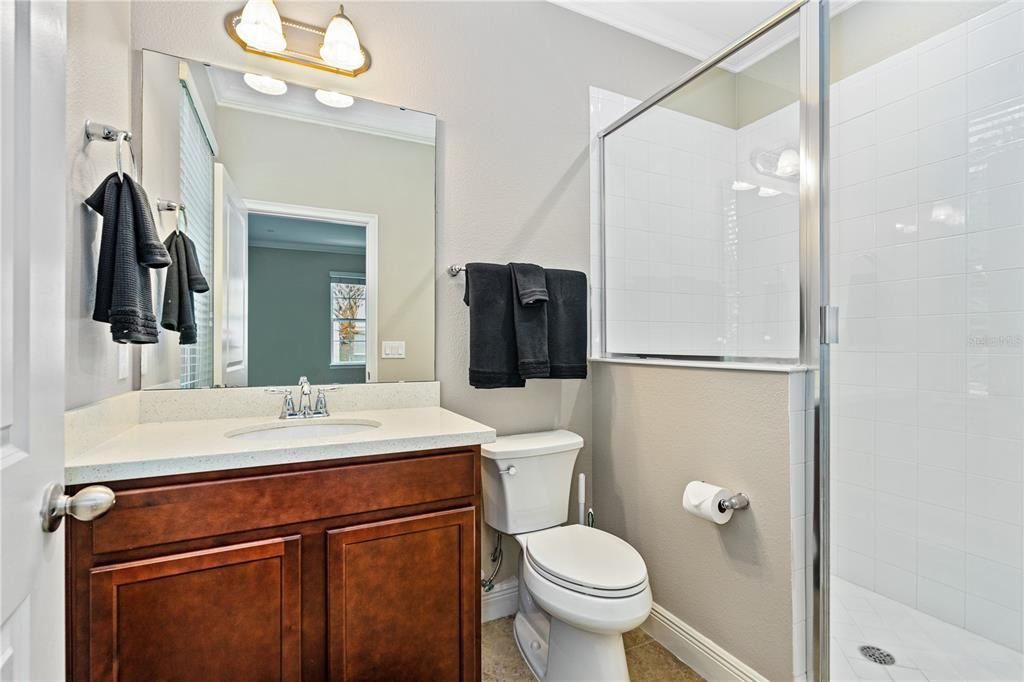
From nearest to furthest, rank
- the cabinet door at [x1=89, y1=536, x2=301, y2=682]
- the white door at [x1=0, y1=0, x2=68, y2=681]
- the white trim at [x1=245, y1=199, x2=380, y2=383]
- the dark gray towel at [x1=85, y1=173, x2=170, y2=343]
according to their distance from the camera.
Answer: the white door at [x1=0, y1=0, x2=68, y2=681] → the cabinet door at [x1=89, y1=536, x2=301, y2=682] → the dark gray towel at [x1=85, y1=173, x2=170, y2=343] → the white trim at [x1=245, y1=199, x2=380, y2=383]

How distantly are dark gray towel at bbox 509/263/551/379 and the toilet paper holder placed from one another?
0.75 meters

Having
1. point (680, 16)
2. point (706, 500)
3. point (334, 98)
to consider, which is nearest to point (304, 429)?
point (334, 98)

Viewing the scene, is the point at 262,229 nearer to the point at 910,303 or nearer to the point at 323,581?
the point at 323,581

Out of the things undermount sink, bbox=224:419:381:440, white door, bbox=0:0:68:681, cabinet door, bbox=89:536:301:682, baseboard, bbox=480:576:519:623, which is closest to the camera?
white door, bbox=0:0:68:681

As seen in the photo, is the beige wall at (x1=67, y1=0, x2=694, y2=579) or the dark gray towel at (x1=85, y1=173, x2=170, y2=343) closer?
Answer: the dark gray towel at (x1=85, y1=173, x2=170, y2=343)

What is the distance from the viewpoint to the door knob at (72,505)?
63 cm

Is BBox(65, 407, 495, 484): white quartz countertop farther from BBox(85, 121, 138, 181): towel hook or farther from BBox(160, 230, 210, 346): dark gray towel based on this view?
BBox(85, 121, 138, 181): towel hook

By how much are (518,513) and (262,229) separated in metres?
1.34

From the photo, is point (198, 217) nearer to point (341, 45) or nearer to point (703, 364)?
point (341, 45)

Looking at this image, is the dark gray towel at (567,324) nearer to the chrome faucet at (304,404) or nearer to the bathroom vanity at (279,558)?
the bathroom vanity at (279,558)

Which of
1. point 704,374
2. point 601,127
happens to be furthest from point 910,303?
point 601,127

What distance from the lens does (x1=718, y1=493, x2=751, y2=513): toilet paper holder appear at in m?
1.56

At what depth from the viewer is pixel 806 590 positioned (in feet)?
4.73

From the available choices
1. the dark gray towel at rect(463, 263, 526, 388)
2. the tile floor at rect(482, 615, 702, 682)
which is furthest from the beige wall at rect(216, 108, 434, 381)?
the tile floor at rect(482, 615, 702, 682)
